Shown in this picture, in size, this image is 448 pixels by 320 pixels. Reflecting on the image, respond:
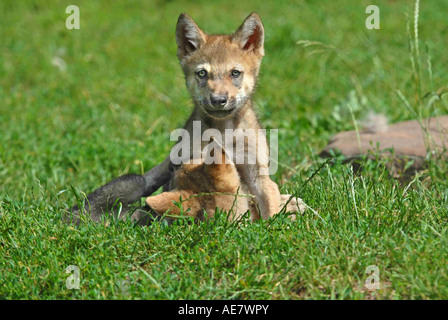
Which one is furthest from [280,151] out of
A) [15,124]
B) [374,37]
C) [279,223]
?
[374,37]

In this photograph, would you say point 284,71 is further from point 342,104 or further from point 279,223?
point 279,223

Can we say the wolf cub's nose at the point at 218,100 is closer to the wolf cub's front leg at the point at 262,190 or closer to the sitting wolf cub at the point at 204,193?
the sitting wolf cub at the point at 204,193

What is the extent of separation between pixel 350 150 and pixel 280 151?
0.81 m

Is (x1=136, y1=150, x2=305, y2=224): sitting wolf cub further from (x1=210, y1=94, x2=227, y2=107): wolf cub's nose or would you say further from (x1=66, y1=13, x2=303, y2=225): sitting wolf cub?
(x1=210, y1=94, x2=227, y2=107): wolf cub's nose

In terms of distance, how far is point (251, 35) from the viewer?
4.75 m

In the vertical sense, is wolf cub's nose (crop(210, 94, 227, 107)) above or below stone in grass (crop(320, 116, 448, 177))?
above

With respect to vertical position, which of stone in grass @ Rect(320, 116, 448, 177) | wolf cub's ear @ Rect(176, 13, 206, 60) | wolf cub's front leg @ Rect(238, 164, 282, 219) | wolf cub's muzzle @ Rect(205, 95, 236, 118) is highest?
wolf cub's ear @ Rect(176, 13, 206, 60)

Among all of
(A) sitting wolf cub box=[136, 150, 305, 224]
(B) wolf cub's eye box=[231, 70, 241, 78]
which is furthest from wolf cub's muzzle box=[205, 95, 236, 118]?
(A) sitting wolf cub box=[136, 150, 305, 224]

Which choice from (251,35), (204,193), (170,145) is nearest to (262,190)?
(204,193)

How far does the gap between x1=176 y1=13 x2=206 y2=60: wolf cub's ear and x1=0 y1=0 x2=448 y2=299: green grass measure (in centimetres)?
136

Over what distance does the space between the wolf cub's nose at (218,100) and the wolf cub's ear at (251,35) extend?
641 mm

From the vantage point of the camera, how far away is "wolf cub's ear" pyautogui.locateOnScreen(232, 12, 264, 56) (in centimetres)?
467

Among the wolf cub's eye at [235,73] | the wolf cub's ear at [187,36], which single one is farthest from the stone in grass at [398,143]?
the wolf cub's ear at [187,36]

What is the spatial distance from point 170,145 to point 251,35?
8.03ft
